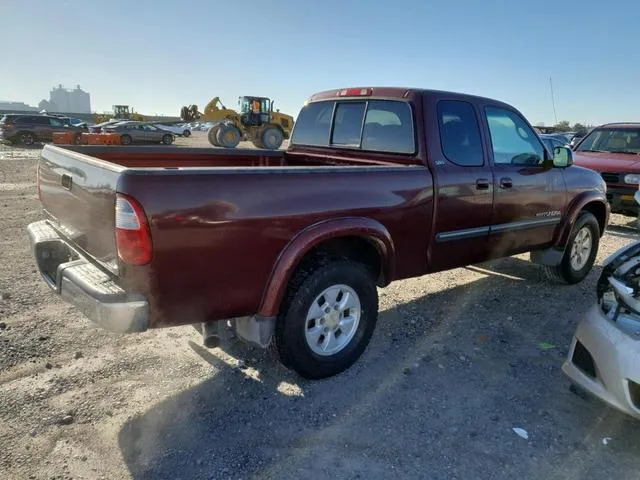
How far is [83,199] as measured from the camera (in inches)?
112

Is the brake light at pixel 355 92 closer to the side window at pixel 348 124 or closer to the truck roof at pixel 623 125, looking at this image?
the side window at pixel 348 124

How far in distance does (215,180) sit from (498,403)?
7.63ft

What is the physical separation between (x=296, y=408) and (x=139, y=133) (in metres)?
27.4

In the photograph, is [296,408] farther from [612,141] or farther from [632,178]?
[612,141]

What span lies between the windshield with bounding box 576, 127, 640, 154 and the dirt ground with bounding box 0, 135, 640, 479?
265 inches

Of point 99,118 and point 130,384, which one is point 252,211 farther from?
point 99,118

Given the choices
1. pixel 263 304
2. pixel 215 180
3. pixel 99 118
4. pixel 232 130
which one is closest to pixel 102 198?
pixel 215 180

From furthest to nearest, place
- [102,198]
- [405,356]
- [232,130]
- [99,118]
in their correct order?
[99,118] → [232,130] → [405,356] → [102,198]

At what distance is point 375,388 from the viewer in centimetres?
332

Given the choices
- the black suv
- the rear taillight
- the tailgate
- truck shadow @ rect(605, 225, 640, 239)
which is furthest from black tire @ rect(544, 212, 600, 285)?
the black suv

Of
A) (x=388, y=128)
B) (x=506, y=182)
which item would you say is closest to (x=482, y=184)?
(x=506, y=182)

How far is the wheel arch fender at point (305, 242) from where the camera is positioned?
291cm

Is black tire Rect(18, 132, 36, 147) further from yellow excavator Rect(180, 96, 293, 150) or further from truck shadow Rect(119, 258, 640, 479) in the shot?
truck shadow Rect(119, 258, 640, 479)

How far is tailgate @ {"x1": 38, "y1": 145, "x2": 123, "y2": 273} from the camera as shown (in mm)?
2535
